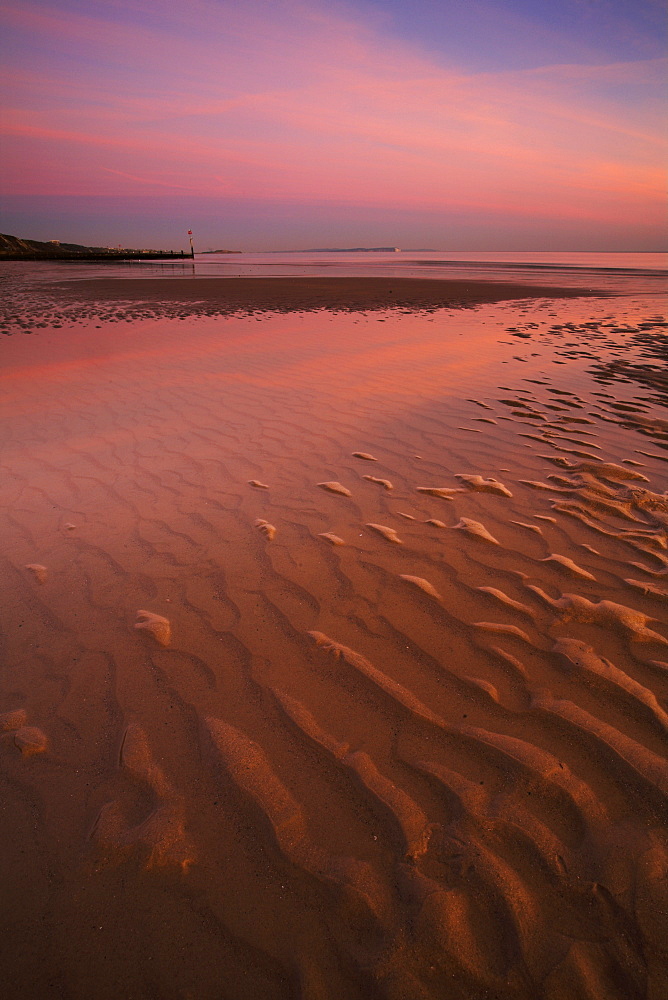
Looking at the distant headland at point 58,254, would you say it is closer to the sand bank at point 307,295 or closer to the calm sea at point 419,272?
the calm sea at point 419,272

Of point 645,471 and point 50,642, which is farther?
point 645,471

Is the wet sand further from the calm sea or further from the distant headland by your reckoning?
the distant headland

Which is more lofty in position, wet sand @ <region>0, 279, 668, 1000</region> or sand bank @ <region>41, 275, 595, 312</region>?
sand bank @ <region>41, 275, 595, 312</region>

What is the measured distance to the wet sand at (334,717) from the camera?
1508mm

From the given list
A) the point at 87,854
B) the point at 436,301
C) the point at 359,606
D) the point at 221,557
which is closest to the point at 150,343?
the point at 221,557

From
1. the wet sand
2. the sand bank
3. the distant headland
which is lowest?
the wet sand

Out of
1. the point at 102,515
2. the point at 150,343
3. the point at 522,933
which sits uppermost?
the point at 150,343

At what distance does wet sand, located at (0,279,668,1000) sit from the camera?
1508mm

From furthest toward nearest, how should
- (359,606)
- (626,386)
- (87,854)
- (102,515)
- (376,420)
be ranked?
(626,386), (376,420), (102,515), (359,606), (87,854)

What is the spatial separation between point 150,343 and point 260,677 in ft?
33.6

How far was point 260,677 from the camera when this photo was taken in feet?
8.05

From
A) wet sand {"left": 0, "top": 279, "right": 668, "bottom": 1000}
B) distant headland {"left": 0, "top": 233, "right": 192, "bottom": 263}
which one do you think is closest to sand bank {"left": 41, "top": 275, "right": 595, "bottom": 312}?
wet sand {"left": 0, "top": 279, "right": 668, "bottom": 1000}

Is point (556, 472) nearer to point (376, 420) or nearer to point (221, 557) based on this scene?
point (376, 420)

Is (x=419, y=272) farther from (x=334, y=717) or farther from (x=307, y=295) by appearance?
(x=334, y=717)
